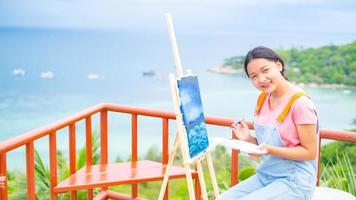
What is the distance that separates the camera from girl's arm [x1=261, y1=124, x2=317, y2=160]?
5.54ft

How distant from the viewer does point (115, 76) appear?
13.8 meters

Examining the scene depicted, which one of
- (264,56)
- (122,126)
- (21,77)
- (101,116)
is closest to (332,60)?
(122,126)

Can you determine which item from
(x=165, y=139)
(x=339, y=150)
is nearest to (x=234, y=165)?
(x=165, y=139)

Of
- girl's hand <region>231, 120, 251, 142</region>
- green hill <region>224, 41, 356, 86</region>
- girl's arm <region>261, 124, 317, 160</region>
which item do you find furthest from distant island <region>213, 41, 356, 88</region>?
girl's arm <region>261, 124, 317, 160</region>

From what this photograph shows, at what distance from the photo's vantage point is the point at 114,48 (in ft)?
45.2

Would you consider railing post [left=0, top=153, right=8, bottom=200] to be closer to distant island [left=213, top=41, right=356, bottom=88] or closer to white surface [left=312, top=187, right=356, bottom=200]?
white surface [left=312, top=187, right=356, bottom=200]

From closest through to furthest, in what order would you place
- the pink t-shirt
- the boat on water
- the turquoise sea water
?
the pink t-shirt
the turquoise sea water
the boat on water

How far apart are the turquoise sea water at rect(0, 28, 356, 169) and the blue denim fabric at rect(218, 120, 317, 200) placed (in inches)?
326

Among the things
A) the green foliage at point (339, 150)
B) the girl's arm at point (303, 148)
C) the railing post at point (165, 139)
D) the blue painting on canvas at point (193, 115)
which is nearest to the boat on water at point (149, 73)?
the green foliage at point (339, 150)

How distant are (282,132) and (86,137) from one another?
134cm

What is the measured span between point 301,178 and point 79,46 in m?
12.6

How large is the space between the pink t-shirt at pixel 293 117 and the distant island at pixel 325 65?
830cm

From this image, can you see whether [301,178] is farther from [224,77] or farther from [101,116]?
[224,77]

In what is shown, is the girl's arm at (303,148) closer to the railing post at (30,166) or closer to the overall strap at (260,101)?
the overall strap at (260,101)
